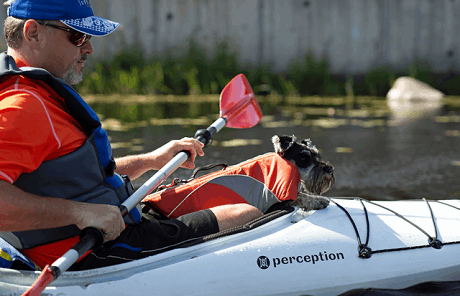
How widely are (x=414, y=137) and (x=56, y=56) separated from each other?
4647 mm

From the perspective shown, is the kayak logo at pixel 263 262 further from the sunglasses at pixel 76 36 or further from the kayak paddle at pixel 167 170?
the sunglasses at pixel 76 36

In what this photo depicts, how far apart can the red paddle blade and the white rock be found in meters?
6.31

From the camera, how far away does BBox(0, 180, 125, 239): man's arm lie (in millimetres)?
1521

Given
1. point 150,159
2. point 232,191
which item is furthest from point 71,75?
point 232,191

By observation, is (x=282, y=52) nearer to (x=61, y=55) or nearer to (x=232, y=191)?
(x=232, y=191)

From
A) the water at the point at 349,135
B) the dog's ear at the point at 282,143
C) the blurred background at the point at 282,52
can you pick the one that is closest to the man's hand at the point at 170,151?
the dog's ear at the point at 282,143

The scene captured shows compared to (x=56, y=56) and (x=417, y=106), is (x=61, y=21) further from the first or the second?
(x=417, y=106)

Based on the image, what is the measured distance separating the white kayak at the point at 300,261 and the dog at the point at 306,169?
0.15ft

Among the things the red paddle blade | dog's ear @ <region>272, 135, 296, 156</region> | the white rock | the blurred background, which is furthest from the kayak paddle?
the white rock

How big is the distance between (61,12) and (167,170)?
752mm

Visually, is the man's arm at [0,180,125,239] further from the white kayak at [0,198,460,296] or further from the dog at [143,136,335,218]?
the dog at [143,136,335,218]

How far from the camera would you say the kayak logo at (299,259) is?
78.8 inches

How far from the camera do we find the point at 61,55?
68.2 inches

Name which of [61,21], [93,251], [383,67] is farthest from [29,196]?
[383,67]
